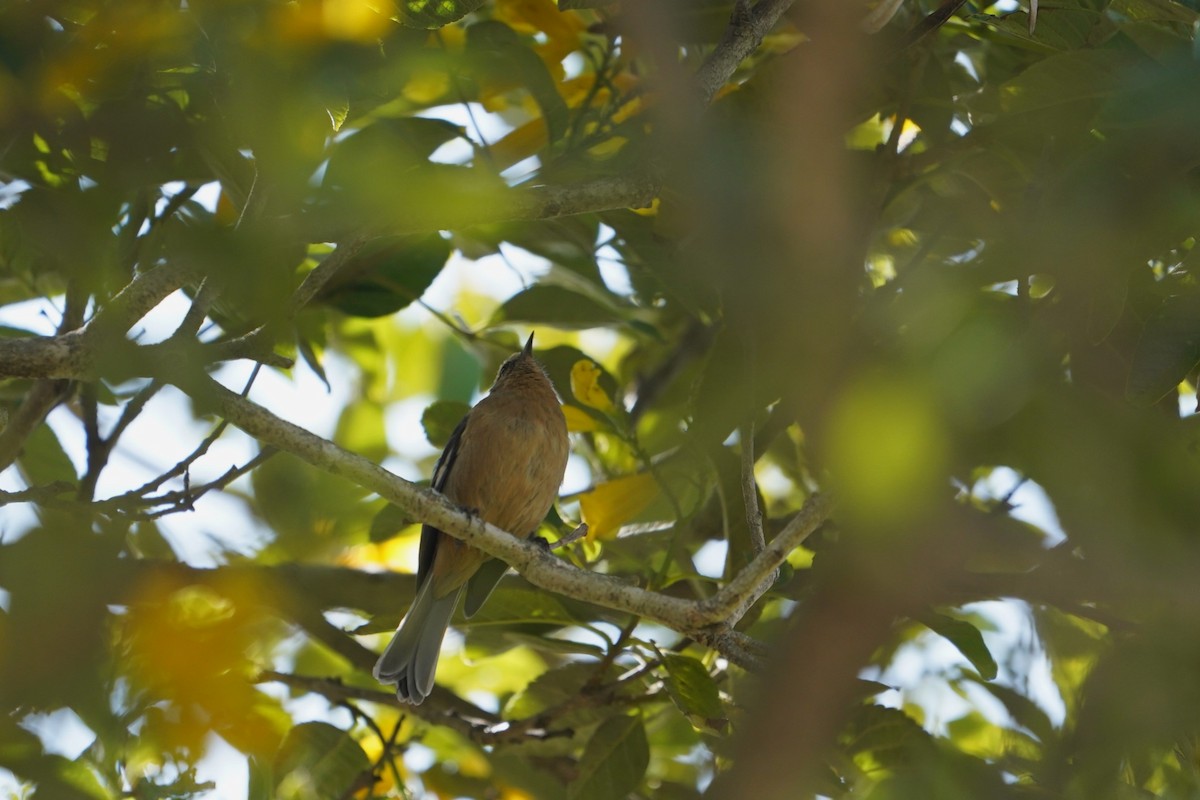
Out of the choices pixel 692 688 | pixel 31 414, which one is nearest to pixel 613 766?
pixel 692 688

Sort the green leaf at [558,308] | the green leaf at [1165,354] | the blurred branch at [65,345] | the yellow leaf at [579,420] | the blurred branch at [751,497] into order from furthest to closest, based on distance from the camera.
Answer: the green leaf at [558,308] < the yellow leaf at [579,420] < the blurred branch at [751,497] < the green leaf at [1165,354] < the blurred branch at [65,345]

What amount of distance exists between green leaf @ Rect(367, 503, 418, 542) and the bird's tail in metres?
0.42

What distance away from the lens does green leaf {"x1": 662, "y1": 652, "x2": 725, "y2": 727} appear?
11.8 feet

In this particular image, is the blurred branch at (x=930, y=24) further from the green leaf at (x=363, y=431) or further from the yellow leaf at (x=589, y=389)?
the green leaf at (x=363, y=431)

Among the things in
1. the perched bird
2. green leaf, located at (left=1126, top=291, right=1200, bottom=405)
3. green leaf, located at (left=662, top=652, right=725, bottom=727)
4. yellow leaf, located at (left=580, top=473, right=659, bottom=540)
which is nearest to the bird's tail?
the perched bird

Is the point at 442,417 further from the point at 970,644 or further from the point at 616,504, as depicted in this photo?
the point at 970,644

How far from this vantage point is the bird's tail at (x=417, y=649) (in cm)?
457

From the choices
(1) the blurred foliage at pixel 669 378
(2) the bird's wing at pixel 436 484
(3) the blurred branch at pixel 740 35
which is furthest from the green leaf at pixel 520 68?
(2) the bird's wing at pixel 436 484

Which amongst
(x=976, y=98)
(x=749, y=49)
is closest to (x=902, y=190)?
(x=976, y=98)

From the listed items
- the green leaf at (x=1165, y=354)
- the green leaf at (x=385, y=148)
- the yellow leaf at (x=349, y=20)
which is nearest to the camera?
the green leaf at (x=385, y=148)

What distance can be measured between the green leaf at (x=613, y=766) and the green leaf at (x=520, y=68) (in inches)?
87.3

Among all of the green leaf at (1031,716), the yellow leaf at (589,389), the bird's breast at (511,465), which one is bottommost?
the green leaf at (1031,716)

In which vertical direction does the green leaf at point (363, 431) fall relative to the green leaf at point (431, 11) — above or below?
below

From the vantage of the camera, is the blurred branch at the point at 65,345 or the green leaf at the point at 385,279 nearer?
the blurred branch at the point at 65,345
